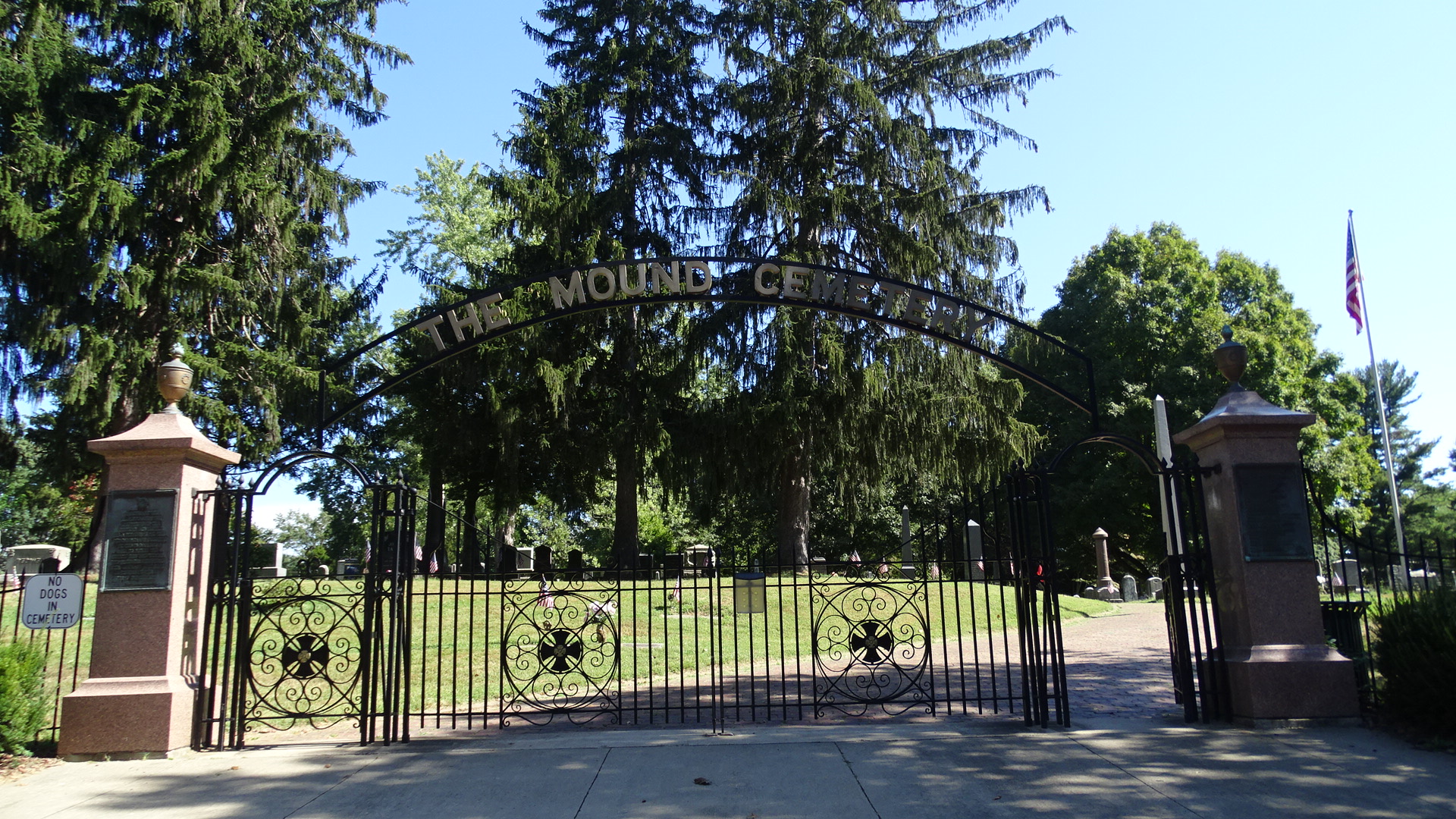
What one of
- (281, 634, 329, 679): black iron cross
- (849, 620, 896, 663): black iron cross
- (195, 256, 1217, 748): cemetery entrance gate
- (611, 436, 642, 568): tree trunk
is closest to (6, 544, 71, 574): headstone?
(195, 256, 1217, 748): cemetery entrance gate

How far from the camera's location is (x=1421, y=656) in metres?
6.68

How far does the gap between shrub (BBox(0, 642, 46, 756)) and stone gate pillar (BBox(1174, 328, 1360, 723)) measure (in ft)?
30.9

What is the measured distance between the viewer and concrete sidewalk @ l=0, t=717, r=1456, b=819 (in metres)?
5.38

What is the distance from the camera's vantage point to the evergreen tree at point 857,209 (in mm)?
21969

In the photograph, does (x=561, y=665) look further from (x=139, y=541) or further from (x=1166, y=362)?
(x=1166, y=362)

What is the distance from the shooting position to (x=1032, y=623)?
24.8 ft

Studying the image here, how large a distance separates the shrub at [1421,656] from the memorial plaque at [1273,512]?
0.75 metres

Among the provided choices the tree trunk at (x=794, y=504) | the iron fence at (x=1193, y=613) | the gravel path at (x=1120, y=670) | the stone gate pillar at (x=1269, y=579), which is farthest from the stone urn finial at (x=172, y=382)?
the tree trunk at (x=794, y=504)

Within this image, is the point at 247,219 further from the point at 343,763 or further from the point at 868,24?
the point at 343,763

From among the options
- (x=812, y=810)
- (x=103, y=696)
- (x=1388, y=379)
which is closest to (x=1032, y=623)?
(x=812, y=810)

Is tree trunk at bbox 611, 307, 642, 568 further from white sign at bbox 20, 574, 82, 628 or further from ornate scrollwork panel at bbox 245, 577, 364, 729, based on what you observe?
white sign at bbox 20, 574, 82, 628

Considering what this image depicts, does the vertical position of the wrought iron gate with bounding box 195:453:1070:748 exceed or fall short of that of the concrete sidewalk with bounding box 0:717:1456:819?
it exceeds it

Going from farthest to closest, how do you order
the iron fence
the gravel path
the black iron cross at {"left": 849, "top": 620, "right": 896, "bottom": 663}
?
the gravel path < the black iron cross at {"left": 849, "top": 620, "right": 896, "bottom": 663} < the iron fence

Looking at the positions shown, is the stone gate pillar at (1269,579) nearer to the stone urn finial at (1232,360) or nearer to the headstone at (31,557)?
the stone urn finial at (1232,360)
